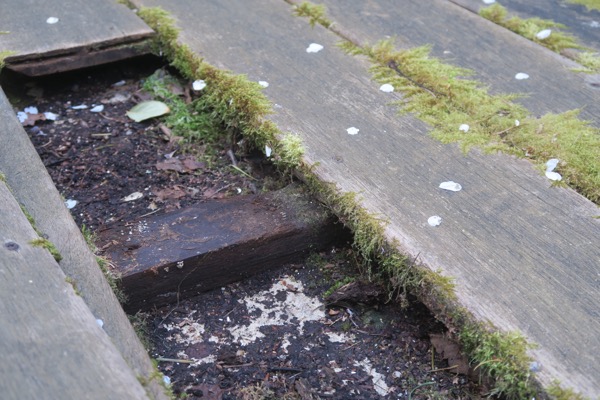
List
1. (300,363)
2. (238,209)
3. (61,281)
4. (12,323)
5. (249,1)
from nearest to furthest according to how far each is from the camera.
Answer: (12,323)
(61,281)
(300,363)
(238,209)
(249,1)

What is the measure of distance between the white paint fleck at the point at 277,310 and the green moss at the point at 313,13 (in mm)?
1307

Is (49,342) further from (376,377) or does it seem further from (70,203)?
(70,203)

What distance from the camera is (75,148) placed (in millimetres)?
2262

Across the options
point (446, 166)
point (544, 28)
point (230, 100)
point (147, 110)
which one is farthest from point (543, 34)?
point (147, 110)

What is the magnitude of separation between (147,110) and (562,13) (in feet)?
5.90

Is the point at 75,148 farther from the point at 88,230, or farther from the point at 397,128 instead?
the point at 397,128

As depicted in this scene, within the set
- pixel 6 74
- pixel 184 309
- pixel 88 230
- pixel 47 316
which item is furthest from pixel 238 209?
pixel 6 74

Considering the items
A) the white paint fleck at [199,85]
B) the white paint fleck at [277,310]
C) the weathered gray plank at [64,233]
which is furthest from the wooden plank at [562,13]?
the weathered gray plank at [64,233]

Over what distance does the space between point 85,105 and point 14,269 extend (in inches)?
53.0

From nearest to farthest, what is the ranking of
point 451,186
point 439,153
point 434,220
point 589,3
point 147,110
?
point 434,220, point 451,186, point 439,153, point 147,110, point 589,3

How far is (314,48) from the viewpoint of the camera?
246 cm

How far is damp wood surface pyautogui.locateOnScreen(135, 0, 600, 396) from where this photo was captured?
141 cm

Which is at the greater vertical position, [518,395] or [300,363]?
[518,395]

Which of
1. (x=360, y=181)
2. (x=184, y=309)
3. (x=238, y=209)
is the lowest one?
(x=184, y=309)
